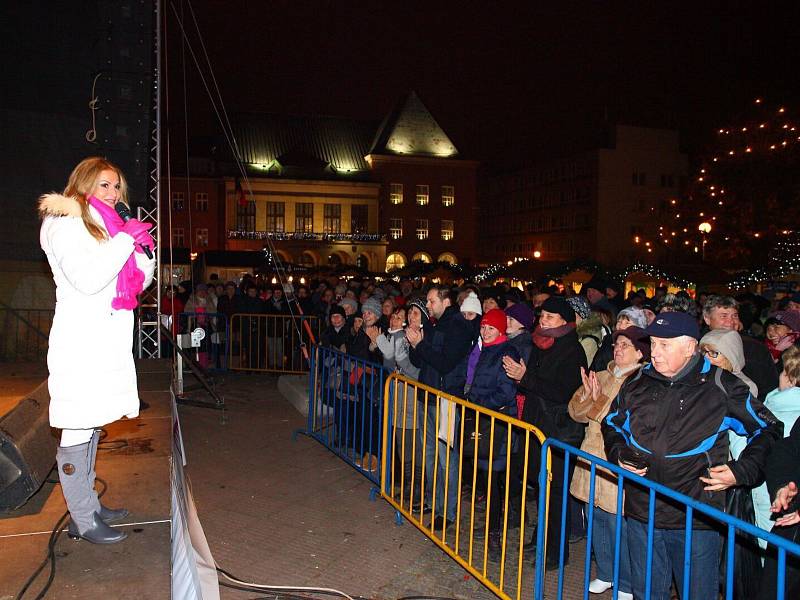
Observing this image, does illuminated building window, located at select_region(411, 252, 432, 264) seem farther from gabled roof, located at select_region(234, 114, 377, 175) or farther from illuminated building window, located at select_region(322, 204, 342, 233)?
gabled roof, located at select_region(234, 114, 377, 175)

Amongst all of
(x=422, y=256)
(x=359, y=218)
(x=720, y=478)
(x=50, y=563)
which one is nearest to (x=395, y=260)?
(x=422, y=256)

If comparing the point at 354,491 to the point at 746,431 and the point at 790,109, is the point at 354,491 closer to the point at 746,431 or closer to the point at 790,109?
the point at 746,431

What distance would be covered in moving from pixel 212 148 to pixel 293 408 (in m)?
53.6

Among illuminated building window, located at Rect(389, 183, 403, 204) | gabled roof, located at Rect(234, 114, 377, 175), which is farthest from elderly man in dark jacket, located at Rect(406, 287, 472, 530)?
gabled roof, located at Rect(234, 114, 377, 175)

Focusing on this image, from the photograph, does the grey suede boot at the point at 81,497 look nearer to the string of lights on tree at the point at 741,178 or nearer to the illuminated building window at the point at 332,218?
the string of lights on tree at the point at 741,178

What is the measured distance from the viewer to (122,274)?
3.44 metres

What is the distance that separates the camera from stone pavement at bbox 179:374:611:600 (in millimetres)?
4531

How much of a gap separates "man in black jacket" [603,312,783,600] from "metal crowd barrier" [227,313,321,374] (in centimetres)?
957

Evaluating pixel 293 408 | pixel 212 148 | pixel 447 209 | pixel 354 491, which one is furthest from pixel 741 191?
pixel 212 148

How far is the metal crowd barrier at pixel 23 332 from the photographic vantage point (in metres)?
9.28

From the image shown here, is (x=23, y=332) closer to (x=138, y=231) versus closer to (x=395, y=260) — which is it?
(x=138, y=231)

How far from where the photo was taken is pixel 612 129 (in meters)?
57.3

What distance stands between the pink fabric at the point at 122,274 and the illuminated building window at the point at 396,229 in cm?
5673

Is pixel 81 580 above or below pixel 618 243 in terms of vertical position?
below
